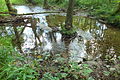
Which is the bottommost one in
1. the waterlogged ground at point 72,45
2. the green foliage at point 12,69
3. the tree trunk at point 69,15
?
the waterlogged ground at point 72,45

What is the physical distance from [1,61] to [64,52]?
311cm

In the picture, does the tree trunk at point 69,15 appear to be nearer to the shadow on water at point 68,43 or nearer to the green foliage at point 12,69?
the shadow on water at point 68,43

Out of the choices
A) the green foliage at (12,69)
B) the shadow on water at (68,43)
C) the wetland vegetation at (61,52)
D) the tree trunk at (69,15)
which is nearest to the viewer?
the green foliage at (12,69)

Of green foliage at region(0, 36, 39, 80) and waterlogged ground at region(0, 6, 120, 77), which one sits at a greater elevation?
green foliage at region(0, 36, 39, 80)

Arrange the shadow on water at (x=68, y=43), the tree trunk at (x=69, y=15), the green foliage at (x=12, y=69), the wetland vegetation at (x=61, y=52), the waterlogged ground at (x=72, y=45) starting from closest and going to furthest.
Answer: the green foliage at (x=12, y=69) < the wetland vegetation at (x=61, y=52) < the waterlogged ground at (x=72, y=45) < the shadow on water at (x=68, y=43) < the tree trunk at (x=69, y=15)

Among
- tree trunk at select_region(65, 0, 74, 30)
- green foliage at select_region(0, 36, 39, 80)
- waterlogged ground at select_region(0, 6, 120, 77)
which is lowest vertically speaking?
waterlogged ground at select_region(0, 6, 120, 77)

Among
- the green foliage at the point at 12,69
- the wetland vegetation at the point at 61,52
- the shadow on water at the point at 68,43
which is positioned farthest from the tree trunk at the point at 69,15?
the green foliage at the point at 12,69

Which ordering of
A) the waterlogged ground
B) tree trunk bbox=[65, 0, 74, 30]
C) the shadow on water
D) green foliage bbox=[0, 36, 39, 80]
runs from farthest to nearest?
tree trunk bbox=[65, 0, 74, 30] < the shadow on water < the waterlogged ground < green foliage bbox=[0, 36, 39, 80]

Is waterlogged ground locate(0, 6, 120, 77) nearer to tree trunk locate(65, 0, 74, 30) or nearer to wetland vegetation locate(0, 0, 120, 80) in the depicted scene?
wetland vegetation locate(0, 0, 120, 80)

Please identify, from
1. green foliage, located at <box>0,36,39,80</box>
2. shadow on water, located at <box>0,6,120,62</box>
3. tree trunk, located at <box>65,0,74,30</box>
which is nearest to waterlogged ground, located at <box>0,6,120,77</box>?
shadow on water, located at <box>0,6,120,62</box>

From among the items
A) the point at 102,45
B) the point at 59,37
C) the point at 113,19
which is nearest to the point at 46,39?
the point at 59,37

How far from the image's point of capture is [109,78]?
395 centimetres

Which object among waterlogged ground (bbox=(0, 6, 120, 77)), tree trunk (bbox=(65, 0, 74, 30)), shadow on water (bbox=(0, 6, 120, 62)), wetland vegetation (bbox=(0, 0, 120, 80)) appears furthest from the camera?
tree trunk (bbox=(65, 0, 74, 30))

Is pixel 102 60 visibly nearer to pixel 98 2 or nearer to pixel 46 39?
pixel 46 39
